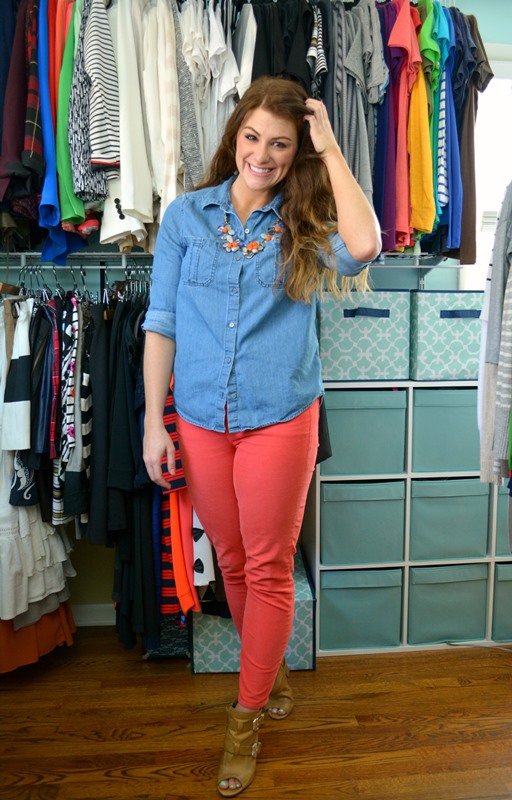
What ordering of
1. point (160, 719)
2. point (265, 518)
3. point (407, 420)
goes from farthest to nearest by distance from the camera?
1. point (407, 420)
2. point (160, 719)
3. point (265, 518)

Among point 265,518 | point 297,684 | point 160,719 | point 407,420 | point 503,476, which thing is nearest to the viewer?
point 503,476

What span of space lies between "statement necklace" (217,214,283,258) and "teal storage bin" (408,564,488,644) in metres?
1.26

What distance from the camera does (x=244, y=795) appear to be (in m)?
1.29

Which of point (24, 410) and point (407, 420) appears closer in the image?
point (24, 410)

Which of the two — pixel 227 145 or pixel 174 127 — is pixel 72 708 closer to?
pixel 227 145

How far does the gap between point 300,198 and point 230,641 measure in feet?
4.43

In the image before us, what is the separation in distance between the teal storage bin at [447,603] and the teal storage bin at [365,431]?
403mm

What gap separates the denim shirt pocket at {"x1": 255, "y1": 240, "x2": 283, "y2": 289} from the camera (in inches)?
48.5

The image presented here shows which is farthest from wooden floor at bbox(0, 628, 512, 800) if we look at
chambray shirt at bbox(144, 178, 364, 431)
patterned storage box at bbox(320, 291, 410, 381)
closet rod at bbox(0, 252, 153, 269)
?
closet rod at bbox(0, 252, 153, 269)

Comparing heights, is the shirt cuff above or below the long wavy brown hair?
below

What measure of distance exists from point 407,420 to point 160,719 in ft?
3.88

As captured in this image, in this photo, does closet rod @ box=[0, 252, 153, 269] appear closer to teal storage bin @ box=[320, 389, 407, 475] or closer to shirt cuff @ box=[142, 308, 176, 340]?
shirt cuff @ box=[142, 308, 176, 340]

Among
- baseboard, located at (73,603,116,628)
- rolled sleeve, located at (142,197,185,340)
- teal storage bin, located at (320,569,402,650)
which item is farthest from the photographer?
baseboard, located at (73,603,116,628)

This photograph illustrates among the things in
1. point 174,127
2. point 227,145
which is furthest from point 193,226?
point 174,127
